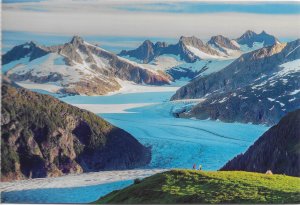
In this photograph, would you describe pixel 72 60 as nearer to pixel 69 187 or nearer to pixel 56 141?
pixel 56 141

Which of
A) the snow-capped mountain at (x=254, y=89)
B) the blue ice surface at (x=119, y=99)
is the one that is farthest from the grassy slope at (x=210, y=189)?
the blue ice surface at (x=119, y=99)

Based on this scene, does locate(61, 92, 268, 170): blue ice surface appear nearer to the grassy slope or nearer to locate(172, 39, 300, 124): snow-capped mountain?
locate(172, 39, 300, 124): snow-capped mountain

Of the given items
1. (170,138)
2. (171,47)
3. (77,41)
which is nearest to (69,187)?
(77,41)

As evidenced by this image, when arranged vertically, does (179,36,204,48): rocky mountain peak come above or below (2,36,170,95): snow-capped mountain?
above

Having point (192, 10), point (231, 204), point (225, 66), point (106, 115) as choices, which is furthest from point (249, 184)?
point (225, 66)

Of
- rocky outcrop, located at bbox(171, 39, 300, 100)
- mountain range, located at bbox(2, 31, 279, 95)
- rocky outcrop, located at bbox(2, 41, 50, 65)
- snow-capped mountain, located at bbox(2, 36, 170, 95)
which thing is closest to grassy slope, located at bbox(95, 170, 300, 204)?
rocky outcrop, located at bbox(2, 41, 50, 65)

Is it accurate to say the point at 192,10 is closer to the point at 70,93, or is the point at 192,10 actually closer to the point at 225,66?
the point at 70,93
